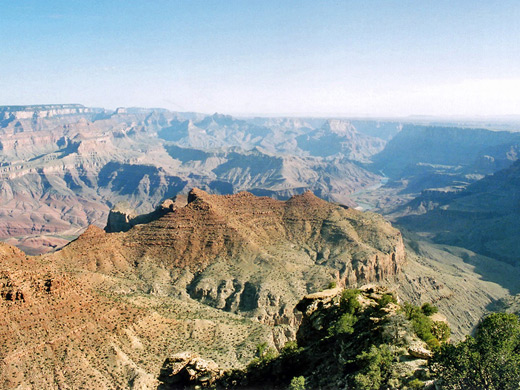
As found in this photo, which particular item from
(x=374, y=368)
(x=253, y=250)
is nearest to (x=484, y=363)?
(x=374, y=368)

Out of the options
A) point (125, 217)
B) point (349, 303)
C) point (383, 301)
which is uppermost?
point (349, 303)

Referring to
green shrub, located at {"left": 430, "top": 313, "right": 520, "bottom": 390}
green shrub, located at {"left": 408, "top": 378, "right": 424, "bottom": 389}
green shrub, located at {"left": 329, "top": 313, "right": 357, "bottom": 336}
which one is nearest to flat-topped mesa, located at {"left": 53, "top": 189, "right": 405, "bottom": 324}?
green shrub, located at {"left": 329, "top": 313, "right": 357, "bottom": 336}

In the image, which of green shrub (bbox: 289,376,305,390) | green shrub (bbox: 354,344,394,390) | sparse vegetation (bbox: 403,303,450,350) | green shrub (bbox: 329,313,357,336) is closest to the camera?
green shrub (bbox: 354,344,394,390)

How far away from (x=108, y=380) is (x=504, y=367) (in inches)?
1898

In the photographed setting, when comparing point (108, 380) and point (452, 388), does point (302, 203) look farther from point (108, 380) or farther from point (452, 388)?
point (452, 388)

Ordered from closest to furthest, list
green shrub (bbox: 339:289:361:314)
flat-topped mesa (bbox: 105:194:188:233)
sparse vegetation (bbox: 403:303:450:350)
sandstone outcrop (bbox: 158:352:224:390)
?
sparse vegetation (bbox: 403:303:450:350), sandstone outcrop (bbox: 158:352:224:390), green shrub (bbox: 339:289:361:314), flat-topped mesa (bbox: 105:194:188:233)

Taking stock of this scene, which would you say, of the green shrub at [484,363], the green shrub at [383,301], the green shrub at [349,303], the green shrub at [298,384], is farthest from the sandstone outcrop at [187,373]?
the green shrub at [484,363]

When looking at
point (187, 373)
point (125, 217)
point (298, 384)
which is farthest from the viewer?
point (125, 217)

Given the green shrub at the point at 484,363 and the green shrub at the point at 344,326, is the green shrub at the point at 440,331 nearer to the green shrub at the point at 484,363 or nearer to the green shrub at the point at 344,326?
the green shrub at the point at 344,326

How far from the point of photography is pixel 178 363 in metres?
47.8

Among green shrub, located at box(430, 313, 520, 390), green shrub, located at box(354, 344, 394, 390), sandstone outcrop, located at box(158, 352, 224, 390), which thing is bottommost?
sandstone outcrop, located at box(158, 352, 224, 390)

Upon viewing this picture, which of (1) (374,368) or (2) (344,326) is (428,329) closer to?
(2) (344,326)

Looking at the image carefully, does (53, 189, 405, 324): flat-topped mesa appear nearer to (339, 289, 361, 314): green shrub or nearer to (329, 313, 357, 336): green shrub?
(339, 289, 361, 314): green shrub

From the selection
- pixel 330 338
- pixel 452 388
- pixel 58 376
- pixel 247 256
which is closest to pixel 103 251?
pixel 247 256
